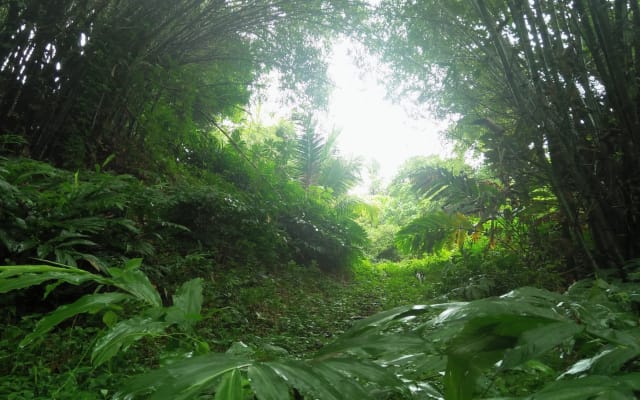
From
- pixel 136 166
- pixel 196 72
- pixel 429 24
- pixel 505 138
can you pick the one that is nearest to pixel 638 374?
pixel 505 138

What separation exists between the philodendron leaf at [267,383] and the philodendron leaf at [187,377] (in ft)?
0.05

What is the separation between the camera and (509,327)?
0.42 metres

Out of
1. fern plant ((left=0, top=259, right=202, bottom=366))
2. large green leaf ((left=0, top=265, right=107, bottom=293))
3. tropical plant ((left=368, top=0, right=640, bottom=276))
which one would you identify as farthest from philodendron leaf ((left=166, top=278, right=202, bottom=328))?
tropical plant ((left=368, top=0, right=640, bottom=276))

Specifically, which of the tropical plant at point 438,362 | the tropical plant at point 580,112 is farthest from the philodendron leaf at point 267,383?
the tropical plant at point 580,112

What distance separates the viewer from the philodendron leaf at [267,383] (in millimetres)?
334

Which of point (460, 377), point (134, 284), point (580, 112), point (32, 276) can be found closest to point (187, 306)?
point (134, 284)

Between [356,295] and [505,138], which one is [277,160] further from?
[505,138]

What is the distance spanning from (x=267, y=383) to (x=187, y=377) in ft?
0.23

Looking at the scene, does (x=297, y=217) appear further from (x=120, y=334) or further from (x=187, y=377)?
(x=187, y=377)

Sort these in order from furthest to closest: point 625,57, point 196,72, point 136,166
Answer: point 196,72
point 136,166
point 625,57

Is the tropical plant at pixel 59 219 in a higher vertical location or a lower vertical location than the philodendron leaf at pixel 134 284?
higher

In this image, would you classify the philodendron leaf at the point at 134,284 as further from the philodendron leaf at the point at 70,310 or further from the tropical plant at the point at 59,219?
the tropical plant at the point at 59,219

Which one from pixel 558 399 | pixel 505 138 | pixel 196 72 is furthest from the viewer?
pixel 196 72

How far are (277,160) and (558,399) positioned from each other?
18.5 ft
